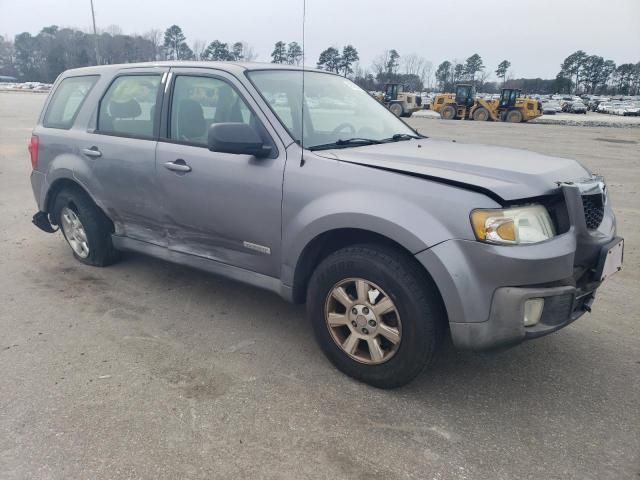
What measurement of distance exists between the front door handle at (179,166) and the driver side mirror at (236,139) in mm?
479

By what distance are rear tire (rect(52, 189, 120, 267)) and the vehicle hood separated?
7.96 ft

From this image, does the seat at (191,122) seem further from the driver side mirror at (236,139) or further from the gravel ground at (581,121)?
the gravel ground at (581,121)

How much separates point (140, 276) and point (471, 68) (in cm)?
11239

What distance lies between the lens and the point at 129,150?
159 inches

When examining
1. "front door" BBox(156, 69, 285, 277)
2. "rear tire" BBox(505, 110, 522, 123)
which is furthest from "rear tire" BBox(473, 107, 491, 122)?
"front door" BBox(156, 69, 285, 277)

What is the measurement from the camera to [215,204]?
11.5ft

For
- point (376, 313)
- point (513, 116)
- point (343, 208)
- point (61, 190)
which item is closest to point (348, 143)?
point (343, 208)

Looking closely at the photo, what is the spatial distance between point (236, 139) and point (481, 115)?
33623 mm

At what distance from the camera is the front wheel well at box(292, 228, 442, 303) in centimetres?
285

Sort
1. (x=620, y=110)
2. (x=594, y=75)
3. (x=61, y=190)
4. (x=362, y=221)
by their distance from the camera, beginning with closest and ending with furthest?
(x=362, y=221) < (x=61, y=190) < (x=620, y=110) < (x=594, y=75)

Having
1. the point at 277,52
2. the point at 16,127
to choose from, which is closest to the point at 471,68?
the point at 16,127

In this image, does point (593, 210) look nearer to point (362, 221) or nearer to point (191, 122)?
point (362, 221)

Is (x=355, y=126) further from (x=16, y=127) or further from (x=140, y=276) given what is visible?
(x=16, y=127)

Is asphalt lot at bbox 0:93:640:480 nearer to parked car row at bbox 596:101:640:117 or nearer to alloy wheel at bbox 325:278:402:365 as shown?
alloy wheel at bbox 325:278:402:365
